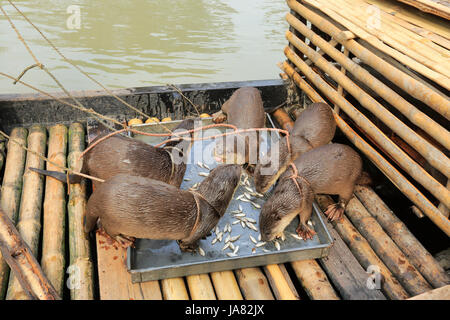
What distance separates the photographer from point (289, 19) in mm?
4398

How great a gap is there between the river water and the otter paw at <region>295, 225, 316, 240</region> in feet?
15.3

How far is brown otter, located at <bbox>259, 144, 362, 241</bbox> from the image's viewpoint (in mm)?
2729

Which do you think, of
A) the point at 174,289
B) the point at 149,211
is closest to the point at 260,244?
the point at 174,289

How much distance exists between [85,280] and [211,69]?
557 centimetres

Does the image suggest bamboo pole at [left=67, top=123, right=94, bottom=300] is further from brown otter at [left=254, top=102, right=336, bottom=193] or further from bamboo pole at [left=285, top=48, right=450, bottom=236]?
bamboo pole at [left=285, top=48, right=450, bottom=236]

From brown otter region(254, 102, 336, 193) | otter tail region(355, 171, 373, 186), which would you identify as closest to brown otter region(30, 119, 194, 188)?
brown otter region(254, 102, 336, 193)

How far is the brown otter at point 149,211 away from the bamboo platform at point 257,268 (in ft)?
0.78

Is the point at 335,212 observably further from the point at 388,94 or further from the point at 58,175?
the point at 58,175

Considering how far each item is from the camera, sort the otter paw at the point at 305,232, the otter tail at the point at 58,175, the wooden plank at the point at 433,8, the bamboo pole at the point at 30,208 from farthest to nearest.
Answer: the otter tail at the point at 58,175 → the wooden plank at the point at 433,8 → the otter paw at the point at 305,232 → the bamboo pole at the point at 30,208

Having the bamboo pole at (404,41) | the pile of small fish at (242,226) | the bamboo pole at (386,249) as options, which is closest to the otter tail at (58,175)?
the pile of small fish at (242,226)

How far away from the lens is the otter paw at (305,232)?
2.84 m

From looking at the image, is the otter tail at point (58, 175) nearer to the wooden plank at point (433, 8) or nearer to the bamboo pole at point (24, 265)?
the bamboo pole at point (24, 265)

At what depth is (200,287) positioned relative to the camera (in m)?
2.47

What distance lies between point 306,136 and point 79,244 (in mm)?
2237
